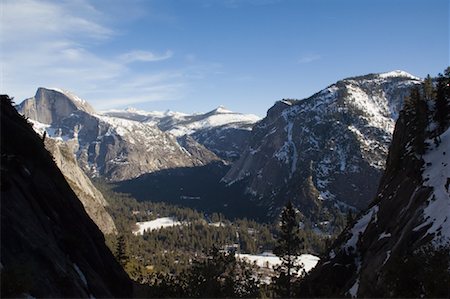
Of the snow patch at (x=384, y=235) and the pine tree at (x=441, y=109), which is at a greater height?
the pine tree at (x=441, y=109)

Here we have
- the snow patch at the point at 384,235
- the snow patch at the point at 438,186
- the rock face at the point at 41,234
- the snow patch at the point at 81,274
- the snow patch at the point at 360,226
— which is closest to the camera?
the rock face at the point at 41,234

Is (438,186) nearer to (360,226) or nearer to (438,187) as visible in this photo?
(438,187)

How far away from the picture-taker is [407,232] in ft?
161

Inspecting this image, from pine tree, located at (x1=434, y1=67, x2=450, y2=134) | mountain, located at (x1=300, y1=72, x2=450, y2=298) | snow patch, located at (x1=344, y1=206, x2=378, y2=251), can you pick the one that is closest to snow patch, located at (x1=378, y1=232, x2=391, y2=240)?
mountain, located at (x1=300, y1=72, x2=450, y2=298)

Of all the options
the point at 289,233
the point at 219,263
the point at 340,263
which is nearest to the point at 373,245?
the point at 340,263

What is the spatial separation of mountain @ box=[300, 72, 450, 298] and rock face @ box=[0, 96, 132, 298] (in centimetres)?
1972

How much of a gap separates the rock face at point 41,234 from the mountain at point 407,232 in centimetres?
1972

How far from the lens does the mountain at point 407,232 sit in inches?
1021

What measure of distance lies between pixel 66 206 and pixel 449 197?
40943 mm

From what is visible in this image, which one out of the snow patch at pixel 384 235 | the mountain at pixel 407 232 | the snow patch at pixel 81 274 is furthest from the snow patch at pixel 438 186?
the snow patch at pixel 81 274

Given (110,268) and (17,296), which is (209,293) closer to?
(110,268)

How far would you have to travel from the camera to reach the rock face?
23.8 m

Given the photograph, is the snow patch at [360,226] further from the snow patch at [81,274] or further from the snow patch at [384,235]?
the snow patch at [81,274]

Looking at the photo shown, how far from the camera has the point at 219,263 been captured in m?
63.0
